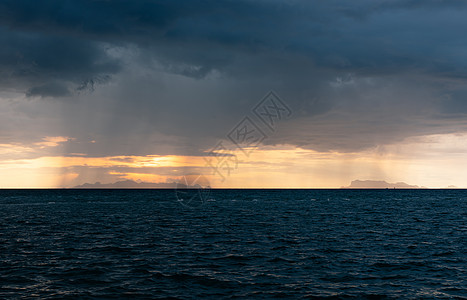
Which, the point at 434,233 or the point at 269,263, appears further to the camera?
the point at 434,233

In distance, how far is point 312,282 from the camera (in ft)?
85.1

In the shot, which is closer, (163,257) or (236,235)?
(163,257)

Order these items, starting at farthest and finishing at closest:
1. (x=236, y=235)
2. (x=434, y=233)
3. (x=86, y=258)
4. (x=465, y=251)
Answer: (x=434, y=233), (x=236, y=235), (x=465, y=251), (x=86, y=258)

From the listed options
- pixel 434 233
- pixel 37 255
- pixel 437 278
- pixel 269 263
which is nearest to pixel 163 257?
pixel 269 263

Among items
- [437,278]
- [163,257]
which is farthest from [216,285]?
[437,278]

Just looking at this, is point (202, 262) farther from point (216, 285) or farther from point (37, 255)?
point (37, 255)

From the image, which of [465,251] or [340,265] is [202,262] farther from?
[465,251]

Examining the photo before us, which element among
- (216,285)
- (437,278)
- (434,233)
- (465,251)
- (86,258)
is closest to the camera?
(216,285)

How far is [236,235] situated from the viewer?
48.9 metres

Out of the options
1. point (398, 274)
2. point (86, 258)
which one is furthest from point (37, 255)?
point (398, 274)

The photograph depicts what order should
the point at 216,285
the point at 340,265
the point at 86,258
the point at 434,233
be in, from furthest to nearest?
the point at 434,233, the point at 86,258, the point at 340,265, the point at 216,285

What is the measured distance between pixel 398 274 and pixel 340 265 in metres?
4.58

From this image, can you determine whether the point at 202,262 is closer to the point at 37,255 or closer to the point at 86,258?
the point at 86,258

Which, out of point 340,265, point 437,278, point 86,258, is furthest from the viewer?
point 86,258
